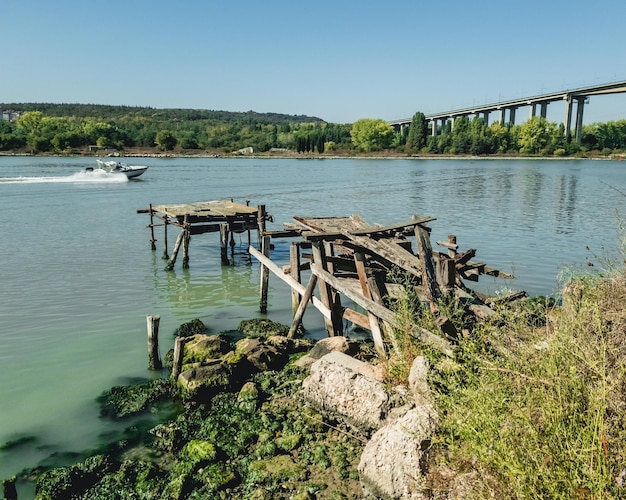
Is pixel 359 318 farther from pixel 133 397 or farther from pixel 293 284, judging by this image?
pixel 133 397

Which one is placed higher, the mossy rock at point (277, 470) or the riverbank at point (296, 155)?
the riverbank at point (296, 155)

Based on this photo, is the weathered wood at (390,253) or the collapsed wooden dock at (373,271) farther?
the weathered wood at (390,253)

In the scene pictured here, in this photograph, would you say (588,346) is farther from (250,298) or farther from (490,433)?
(250,298)

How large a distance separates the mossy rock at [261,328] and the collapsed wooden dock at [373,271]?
684 millimetres

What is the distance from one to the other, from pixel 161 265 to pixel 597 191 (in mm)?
41613

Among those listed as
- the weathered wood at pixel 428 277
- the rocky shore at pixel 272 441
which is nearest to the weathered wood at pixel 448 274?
the weathered wood at pixel 428 277

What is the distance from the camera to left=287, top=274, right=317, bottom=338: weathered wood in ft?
37.0

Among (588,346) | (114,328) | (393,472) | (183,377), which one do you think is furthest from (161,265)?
(588,346)

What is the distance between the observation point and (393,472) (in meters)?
5.39

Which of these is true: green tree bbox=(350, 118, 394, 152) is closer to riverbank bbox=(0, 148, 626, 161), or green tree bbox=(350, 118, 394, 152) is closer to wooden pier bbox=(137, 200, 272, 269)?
riverbank bbox=(0, 148, 626, 161)

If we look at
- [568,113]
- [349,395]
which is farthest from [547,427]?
[568,113]

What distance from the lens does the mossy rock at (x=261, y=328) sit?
485 inches

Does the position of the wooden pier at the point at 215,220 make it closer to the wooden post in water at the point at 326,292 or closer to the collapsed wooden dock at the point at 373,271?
the collapsed wooden dock at the point at 373,271

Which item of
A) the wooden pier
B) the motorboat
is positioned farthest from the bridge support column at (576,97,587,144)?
the wooden pier
